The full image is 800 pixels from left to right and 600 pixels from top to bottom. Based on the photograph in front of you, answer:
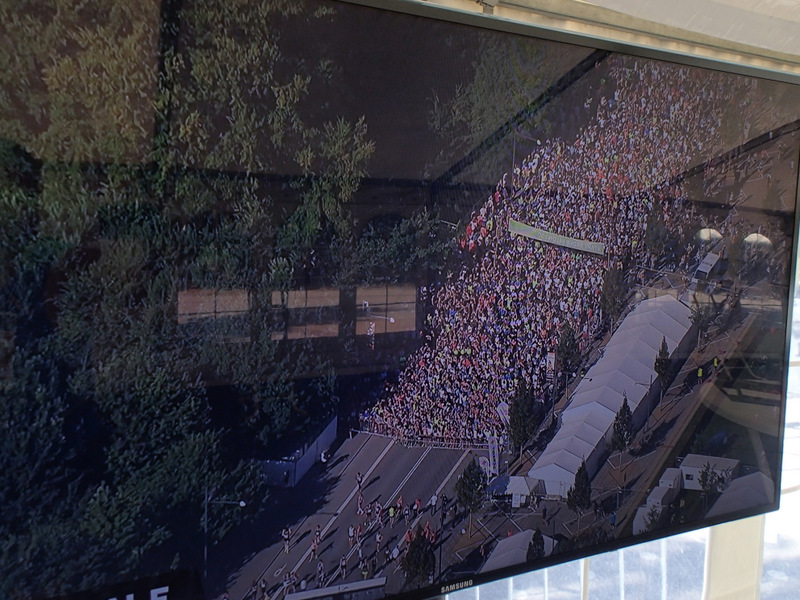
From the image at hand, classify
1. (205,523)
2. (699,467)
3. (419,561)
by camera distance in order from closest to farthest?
(205,523) → (419,561) → (699,467)

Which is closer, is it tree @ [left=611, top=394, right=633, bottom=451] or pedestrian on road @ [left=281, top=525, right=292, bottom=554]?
pedestrian on road @ [left=281, top=525, right=292, bottom=554]

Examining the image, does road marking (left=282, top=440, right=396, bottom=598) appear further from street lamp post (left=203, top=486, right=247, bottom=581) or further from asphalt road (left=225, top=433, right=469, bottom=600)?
street lamp post (left=203, top=486, right=247, bottom=581)

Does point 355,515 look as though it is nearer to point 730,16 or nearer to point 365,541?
point 365,541

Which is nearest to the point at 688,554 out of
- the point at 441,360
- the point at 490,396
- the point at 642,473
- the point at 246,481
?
the point at 642,473

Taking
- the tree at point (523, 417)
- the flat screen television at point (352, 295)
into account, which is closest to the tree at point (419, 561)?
the flat screen television at point (352, 295)

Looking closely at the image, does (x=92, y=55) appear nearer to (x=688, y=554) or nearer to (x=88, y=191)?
(x=88, y=191)

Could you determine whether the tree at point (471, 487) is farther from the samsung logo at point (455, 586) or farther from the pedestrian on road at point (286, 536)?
the pedestrian on road at point (286, 536)

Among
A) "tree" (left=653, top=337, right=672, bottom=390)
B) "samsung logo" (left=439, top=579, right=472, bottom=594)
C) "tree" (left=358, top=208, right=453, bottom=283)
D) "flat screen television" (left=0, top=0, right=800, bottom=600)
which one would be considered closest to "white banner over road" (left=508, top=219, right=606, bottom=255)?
"flat screen television" (left=0, top=0, right=800, bottom=600)

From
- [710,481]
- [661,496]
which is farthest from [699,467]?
[661,496]
